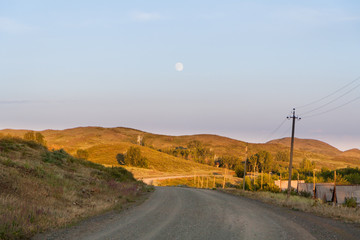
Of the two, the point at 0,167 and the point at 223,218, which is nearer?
the point at 223,218

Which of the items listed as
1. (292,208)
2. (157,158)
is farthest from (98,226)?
(157,158)

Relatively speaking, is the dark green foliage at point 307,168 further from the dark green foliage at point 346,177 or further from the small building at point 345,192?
the small building at point 345,192

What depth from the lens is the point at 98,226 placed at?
1139 centimetres

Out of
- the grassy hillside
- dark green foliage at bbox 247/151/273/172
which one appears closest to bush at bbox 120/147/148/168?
dark green foliage at bbox 247/151/273/172

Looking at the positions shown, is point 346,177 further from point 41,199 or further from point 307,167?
point 41,199

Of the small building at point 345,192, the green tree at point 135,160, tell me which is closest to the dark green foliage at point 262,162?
the green tree at point 135,160

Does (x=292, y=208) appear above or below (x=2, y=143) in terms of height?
below

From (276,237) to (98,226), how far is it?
616 centimetres

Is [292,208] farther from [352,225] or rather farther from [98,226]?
[98,226]

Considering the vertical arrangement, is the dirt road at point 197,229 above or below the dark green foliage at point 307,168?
below

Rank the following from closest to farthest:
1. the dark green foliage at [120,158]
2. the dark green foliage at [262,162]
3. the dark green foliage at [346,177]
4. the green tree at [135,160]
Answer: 1. the dark green foliage at [346,177]
2. the green tree at [135,160]
3. the dark green foliage at [120,158]
4. the dark green foliage at [262,162]

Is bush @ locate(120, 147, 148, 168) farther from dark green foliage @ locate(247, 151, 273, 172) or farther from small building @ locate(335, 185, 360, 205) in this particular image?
small building @ locate(335, 185, 360, 205)

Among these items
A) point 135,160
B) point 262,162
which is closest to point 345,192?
point 135,160

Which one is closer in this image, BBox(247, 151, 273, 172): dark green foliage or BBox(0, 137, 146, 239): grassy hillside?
BBox(0, 137, 146, 239): grassy hillside
